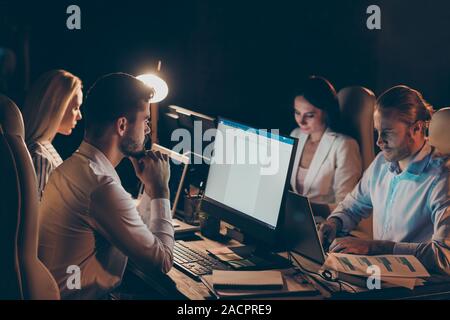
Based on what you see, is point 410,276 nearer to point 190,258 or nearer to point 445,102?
point 190,258

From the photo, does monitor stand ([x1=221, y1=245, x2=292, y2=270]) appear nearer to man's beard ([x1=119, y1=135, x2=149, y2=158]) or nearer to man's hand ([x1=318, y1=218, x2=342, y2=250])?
man's hand ([x1=318, y1=218, x2=342, y2=250])

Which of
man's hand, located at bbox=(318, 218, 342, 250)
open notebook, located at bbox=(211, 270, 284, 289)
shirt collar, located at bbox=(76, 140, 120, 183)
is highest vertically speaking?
shirt collar, located at bbox=(76, 140, 120, 183)

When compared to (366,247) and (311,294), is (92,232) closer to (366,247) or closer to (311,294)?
(311,294)

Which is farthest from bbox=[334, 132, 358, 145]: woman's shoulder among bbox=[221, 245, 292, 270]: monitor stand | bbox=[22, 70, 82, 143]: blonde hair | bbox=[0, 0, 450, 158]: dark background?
bbox=[22, 70, 82, 143]: blonde hair

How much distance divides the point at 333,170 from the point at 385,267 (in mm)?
1591

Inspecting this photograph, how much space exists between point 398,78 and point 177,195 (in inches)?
83.0

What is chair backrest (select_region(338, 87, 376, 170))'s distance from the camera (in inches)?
145

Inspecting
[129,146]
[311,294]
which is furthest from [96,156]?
[311,294]

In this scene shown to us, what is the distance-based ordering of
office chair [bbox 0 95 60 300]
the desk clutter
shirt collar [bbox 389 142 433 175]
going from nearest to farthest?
office chair [bbox 0 95 60 300] → the desk clutter → shirt collar [bbox 389 142 433 175]

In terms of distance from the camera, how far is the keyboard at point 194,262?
245cm

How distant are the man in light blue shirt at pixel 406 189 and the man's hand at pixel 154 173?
2.31 ft

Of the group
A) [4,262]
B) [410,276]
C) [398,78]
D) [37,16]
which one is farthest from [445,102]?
[4,262]

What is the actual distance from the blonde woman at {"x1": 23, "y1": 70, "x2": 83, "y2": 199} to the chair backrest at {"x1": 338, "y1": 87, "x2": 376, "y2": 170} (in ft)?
4.88

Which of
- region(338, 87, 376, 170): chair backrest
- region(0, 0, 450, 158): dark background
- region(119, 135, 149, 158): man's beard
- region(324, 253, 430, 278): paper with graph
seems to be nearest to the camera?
region(324, 253, 430, 278): paper with graph
